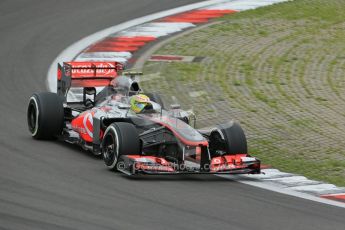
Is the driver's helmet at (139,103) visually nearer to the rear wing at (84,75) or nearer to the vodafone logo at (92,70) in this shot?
the rear wing at (84,75)

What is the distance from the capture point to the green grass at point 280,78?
60.5 feet

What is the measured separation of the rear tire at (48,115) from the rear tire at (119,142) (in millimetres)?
2114

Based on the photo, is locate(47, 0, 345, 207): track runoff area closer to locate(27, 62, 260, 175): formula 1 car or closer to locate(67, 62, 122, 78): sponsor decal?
locate(67, 62, 122, 78): sponsor decal

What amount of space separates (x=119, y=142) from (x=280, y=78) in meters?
8.75

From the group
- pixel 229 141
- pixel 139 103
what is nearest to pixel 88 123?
pixel 139 103

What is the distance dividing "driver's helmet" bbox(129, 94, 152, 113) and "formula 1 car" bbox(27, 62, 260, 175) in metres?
0.07

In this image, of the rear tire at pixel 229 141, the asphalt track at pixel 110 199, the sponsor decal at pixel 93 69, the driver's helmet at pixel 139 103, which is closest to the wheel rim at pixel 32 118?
the asphalt track at pixel 110 199

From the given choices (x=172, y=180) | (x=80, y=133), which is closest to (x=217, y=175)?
(x=172, y=180)

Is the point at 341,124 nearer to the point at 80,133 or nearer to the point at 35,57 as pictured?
the point at 80,133

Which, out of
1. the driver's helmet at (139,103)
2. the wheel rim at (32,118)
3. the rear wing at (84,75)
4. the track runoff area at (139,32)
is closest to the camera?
the driver's helmet at (139,103)

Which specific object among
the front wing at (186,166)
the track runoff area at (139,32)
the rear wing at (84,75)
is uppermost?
the track runoff area at (139,32)

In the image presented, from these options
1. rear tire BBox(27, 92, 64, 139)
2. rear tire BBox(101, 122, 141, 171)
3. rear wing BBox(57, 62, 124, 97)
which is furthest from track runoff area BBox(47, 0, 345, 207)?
rear tire BBox(101, 122, 141, 171)

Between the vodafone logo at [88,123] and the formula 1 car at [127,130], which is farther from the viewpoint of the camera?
the vodafone logo at [88,123]

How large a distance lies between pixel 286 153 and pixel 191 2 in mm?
13985
